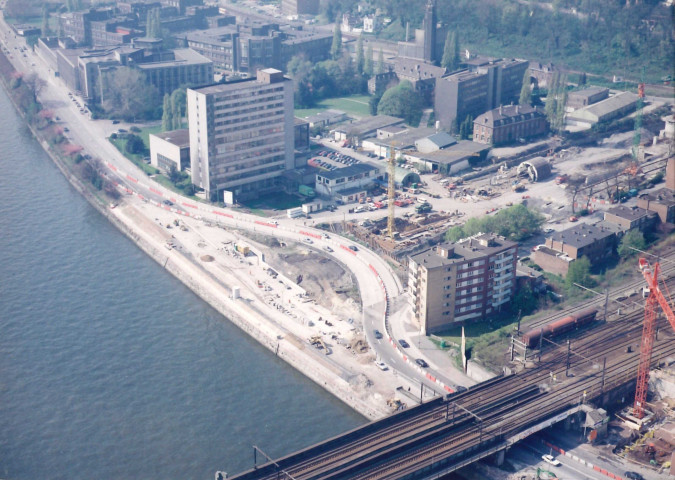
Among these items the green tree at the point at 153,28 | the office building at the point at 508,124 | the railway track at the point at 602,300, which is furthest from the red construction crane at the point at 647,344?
the green tree at the point at 153,28

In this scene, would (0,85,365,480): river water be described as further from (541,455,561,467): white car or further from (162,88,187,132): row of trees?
(162,88,187,132): row of trees

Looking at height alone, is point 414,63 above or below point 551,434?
above

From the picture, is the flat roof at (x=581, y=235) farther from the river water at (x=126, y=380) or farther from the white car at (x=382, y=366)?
the river water at (x=126, y=380)

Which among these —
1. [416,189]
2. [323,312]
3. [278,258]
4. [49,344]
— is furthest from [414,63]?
[49,344]

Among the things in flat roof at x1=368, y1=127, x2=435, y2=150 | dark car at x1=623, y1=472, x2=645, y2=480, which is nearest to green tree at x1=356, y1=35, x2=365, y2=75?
flat roof at x1=368, y1=127, x2=435, y2=150

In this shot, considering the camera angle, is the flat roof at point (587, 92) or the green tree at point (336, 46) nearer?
the flat roof at point (587, 92)

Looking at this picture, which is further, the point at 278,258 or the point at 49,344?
the point at 278,258

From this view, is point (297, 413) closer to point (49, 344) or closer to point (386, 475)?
point (386, 475)
